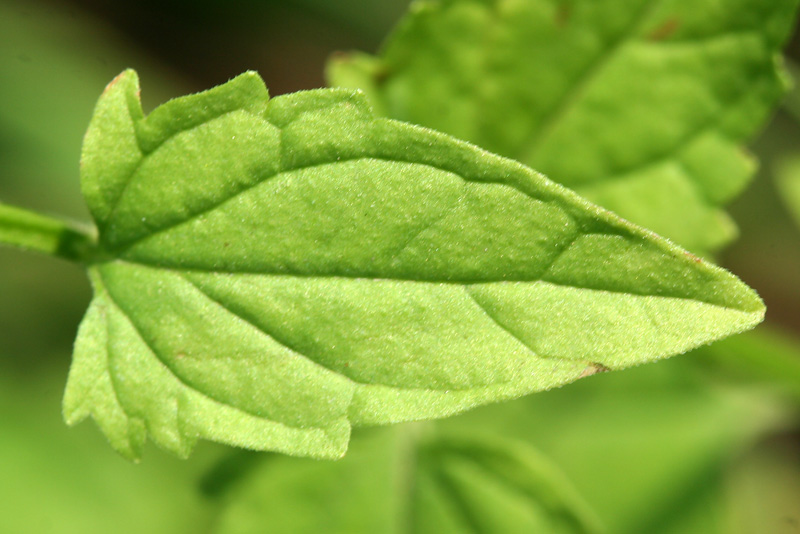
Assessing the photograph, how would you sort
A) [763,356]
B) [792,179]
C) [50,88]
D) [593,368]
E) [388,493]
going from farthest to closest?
[50,88], [792,179], [763,356], [388,493], [593,368]

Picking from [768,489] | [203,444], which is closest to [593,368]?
[203,444]

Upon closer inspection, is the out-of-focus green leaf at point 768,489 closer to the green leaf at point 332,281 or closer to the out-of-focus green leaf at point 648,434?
the out-of-focus green leaf at point 648,434

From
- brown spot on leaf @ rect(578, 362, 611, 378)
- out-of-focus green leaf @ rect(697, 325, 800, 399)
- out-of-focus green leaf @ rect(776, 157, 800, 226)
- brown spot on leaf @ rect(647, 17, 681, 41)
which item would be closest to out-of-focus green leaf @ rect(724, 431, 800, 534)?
out-of-focus green leaf @ rect(697, 325, 800, 399)

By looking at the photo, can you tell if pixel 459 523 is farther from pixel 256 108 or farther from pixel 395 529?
pixel 256 108

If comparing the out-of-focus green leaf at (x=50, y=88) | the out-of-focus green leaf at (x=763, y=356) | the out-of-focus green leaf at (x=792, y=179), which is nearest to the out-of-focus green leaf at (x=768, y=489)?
the out-of-focus green leaf at (x=763, y=356)

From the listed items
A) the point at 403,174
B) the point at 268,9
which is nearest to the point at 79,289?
the point at 268,9

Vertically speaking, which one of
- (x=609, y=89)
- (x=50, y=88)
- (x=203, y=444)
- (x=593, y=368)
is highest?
(x=609, y=89)

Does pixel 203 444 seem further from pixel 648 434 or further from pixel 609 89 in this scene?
pixel 609 89
